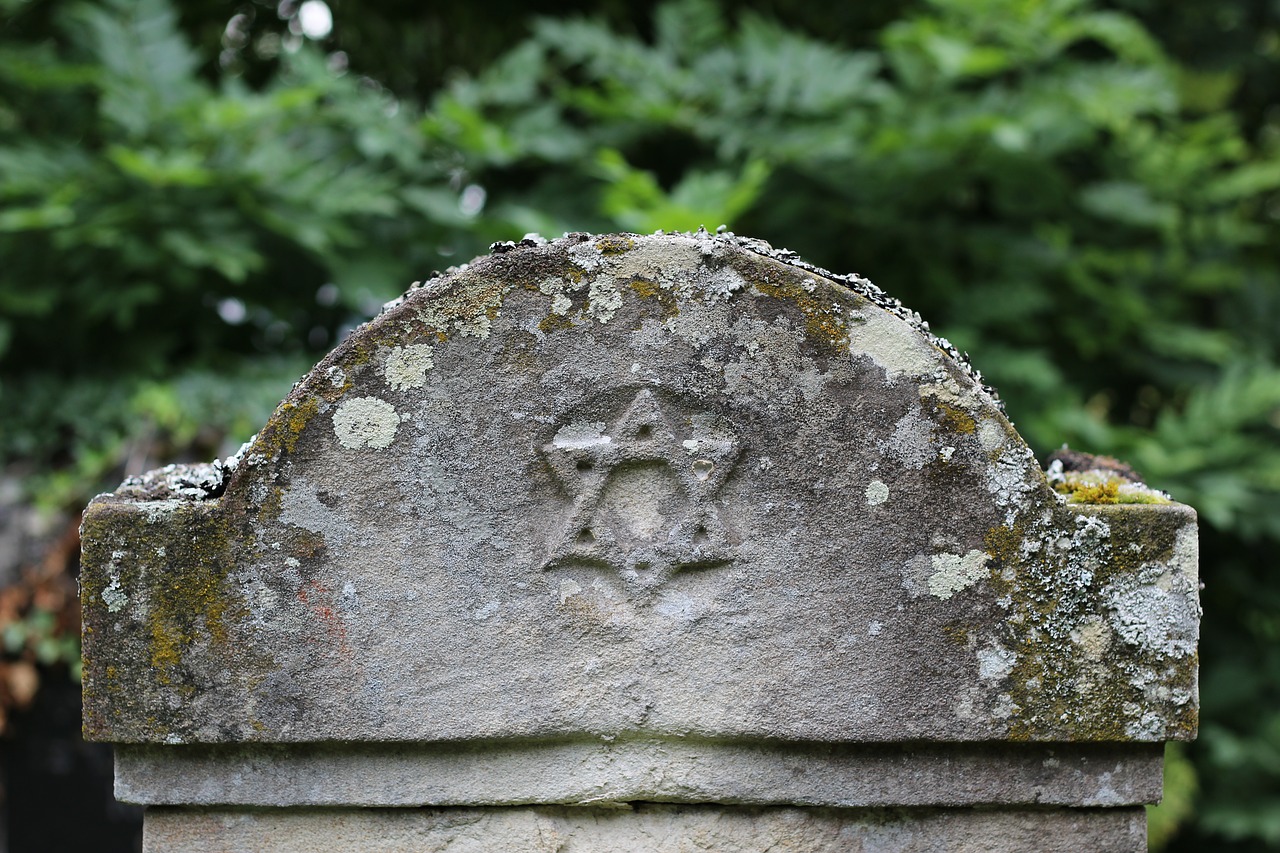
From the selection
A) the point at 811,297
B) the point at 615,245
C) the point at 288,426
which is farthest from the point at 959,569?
the point at 288,426

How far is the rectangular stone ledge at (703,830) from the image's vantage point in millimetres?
1646

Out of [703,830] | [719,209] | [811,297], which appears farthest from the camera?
[719,209]

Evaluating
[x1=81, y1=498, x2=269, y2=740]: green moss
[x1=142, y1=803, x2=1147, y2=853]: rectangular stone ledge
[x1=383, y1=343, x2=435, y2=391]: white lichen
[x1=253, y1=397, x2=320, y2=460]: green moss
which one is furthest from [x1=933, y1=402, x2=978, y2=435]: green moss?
[x1=81, y1=498, x2=269, y2=740]: green moss

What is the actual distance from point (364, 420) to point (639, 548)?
0.43 m

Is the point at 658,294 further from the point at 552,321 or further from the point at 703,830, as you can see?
the point at 703,830

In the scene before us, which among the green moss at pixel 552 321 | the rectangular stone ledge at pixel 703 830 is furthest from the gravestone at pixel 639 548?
the rectangular stone ledge at pixel 703 830

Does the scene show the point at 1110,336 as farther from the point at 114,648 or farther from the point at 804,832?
the point at 114,648

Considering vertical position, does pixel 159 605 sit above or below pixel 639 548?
below

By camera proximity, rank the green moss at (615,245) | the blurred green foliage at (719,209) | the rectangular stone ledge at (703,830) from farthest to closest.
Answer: the blurred green foliage at (719,209) < the rectangular stone ledge at (703,830) < the green moss at (615,245)

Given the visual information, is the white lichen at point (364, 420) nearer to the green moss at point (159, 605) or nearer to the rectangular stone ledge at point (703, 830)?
the green moss at point (159, 605)

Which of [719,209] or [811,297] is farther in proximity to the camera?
[719,209]

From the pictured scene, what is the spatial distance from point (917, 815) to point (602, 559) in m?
0.62

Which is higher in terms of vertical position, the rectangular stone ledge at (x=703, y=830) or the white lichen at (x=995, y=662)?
the white lichen at (x=995, y=662)

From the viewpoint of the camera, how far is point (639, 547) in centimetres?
157
